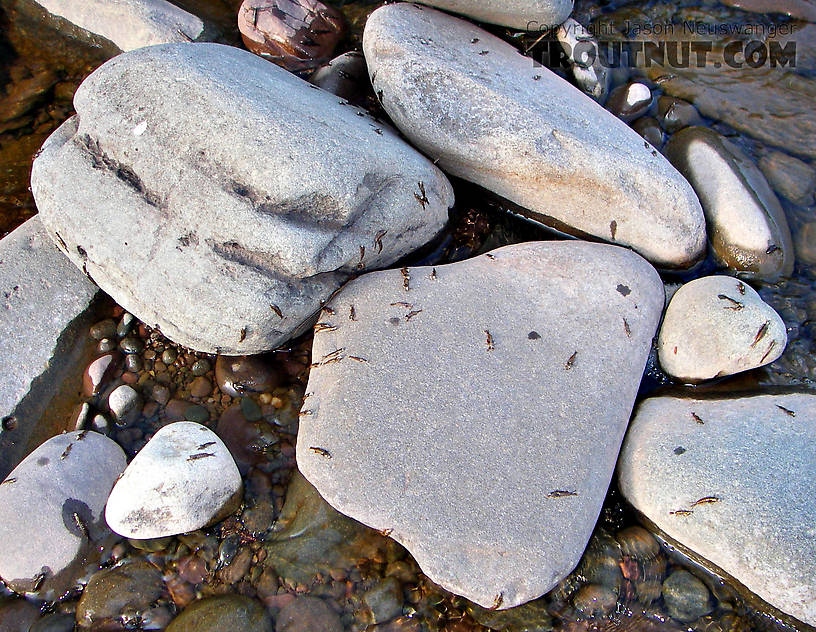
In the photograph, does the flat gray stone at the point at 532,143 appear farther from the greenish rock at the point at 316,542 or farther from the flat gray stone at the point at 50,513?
the flat gray stone at the point at 50,513

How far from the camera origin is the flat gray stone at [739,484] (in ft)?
11.1

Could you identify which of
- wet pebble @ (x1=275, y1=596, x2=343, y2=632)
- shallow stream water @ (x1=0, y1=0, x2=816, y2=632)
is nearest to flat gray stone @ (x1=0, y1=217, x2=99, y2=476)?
shallow stream water @ (x1=0, y1=0, x2=816, y2=632)

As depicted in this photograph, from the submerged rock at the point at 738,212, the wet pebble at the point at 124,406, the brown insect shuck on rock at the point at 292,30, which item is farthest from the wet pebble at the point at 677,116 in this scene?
the wet pebble at the point at 124,406

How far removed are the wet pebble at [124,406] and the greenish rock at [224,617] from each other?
4.84 ft

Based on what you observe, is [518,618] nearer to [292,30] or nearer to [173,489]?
[173,489]

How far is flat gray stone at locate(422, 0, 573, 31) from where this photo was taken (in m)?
4.81

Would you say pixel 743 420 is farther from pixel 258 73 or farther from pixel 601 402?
pixel 258 73

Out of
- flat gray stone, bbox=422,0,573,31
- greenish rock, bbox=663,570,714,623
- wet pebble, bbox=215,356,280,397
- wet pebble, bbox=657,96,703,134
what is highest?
flat gray stone, bbox=422,0,573,31

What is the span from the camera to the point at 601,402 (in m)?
3.75

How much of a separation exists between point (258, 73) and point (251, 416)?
253 centimetres

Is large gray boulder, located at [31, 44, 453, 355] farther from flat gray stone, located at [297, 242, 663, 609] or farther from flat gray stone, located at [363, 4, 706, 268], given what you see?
flat gray stone, located at [363, 4, 706, 268]

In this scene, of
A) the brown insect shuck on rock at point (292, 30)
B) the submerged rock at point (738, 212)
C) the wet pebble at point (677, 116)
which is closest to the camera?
the submerged rock at point (738, 212)

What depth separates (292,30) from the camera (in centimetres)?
525

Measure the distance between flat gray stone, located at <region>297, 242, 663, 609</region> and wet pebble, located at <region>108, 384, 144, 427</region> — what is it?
5.04ft
